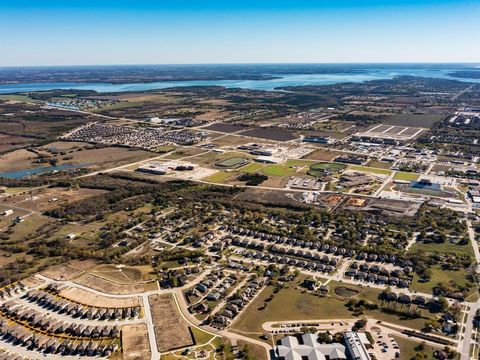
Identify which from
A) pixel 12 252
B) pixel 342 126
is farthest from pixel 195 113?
pixel 12 252

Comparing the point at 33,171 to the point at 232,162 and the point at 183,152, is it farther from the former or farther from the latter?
the point at 232,162

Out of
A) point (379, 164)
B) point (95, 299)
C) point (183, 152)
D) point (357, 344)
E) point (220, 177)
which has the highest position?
point (183, 152)

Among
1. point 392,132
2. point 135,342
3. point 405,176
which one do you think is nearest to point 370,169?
point 405,176

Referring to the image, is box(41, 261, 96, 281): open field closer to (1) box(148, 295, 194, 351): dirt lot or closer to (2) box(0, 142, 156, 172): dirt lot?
(1) box(148, 295, 194, 351): dirt lot

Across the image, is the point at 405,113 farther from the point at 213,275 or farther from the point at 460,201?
the point at 213,275

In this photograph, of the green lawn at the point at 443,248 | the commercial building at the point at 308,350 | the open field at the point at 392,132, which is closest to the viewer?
the commercial building at the point at 308,350

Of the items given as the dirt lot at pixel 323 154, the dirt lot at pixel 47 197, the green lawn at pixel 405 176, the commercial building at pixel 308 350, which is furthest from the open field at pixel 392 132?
the commercial building at pixel 308 350

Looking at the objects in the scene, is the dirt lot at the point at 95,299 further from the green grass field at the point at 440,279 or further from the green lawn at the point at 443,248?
the green lawn at the point at 443,248
